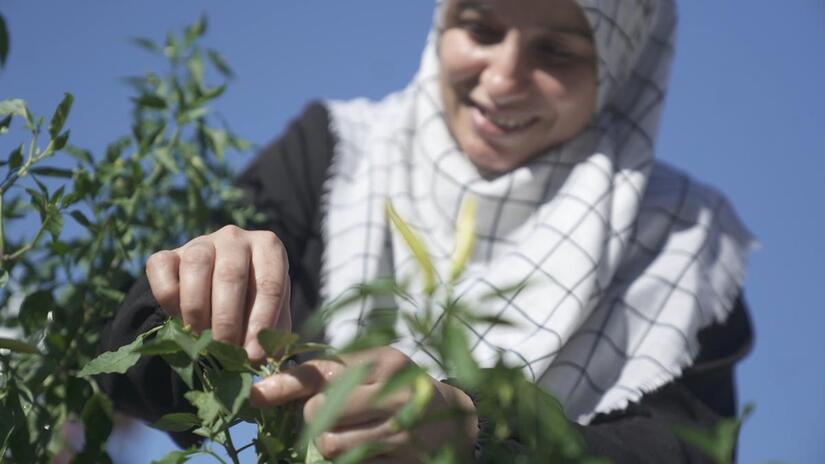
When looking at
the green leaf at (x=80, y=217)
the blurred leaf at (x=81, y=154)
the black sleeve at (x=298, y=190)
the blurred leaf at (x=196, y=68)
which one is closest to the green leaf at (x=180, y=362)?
the green leaf at (x=80, y=217)

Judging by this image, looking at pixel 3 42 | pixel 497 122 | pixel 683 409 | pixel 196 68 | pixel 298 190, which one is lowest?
pixel 683 409

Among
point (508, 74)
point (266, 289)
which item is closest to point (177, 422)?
point (266, 289)

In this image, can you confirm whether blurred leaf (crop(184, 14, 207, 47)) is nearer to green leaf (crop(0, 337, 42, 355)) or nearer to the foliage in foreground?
the foliage in foreground

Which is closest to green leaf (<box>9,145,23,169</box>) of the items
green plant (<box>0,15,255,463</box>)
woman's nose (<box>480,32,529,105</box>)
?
green plant (<box>0,15,255,463</box>)

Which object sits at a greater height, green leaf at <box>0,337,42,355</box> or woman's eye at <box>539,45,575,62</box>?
green leaf at <box>0,337,42,355</box>

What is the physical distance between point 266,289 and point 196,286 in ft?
0.16

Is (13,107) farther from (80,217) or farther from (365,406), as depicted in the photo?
(365,406)

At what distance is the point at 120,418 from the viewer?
1.58 metres

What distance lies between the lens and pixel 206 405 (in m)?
0.65

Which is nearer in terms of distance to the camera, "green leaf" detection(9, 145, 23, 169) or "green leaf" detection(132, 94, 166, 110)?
"green leaf" detection(9, 145, 23, 169)

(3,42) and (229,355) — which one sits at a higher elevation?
(3,42)

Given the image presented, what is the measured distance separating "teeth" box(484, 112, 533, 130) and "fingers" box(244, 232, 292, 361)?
0.98 metres

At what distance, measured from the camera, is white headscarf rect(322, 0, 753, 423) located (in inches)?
68.8

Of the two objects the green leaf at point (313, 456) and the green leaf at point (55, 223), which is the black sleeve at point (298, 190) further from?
the green leaf at point (313, 456)
